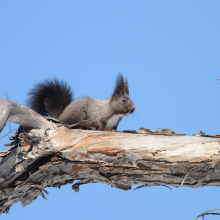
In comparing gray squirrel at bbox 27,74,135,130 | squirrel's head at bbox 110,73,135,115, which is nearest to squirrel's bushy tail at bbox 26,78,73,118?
gray squirrel at bbox 27,74,135,130

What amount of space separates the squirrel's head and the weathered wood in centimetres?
126

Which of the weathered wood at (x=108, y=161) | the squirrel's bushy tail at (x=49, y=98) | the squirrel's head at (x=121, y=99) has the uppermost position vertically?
the squirrel's head at (x=121, y=99)

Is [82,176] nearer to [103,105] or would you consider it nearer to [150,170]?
[150,170]

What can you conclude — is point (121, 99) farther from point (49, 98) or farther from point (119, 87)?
point (49, 98)

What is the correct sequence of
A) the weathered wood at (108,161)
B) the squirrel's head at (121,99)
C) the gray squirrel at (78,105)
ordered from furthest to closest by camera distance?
the squirrel's head at (121,99) → the gray squirrel at (78,105) → the weathered wood at (108,161)

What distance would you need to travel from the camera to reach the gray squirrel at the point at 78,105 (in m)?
3.29

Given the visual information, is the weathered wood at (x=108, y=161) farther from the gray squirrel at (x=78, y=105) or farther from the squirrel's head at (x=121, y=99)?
the squirrel's head at (x=121, y=99)

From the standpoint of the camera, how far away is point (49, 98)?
3.34 meters

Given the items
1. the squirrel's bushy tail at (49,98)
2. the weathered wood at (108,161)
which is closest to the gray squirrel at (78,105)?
the squirrel's bushy tail at (49,98)

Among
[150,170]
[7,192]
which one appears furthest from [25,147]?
[150,170]

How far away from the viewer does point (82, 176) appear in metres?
2.26

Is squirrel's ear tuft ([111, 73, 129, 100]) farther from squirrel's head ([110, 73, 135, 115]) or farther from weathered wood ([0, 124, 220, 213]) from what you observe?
weathered wood ([0, 124, 220, 213])

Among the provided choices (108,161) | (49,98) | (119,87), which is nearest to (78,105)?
(49,98)

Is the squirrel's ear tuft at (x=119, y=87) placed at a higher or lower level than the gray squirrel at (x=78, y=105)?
higher
